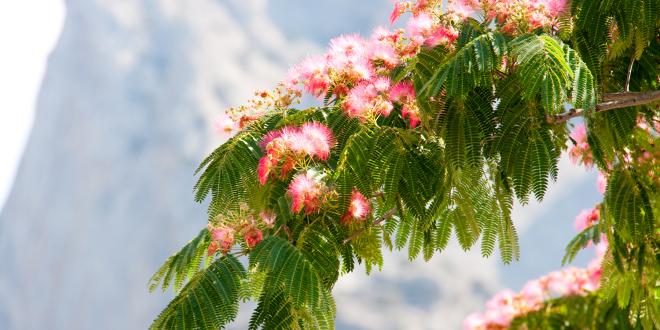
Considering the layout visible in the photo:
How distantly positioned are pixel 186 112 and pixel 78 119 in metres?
2.19

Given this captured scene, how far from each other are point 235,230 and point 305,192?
253mm

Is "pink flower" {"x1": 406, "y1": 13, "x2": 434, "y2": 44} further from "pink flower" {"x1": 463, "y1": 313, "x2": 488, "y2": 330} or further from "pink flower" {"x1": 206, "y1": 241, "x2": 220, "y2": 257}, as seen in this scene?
"pink flower" {"x1": 463, "y1": 313, "x2": 488, "y2": 330}

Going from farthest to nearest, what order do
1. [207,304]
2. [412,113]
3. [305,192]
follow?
[412,113] < [305,192] < [207,304]

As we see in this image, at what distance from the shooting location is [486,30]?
2.94 metres

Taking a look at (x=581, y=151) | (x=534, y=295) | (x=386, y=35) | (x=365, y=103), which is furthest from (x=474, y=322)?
(x=365, y=103)

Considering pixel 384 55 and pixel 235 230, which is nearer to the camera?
pixel 235 230

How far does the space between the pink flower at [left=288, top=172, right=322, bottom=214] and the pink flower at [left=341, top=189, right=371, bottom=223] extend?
122mm

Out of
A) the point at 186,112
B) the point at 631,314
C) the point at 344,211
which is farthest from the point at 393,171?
the point at 186,112

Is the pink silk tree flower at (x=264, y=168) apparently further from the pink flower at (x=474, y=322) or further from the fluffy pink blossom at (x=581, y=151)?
the pink flower at (x=474, y=322)

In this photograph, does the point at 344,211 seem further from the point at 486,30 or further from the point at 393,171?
the point at 486,30

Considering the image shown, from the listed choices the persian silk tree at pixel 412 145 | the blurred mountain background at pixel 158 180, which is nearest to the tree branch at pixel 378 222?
the persian silk tree at pixel 412 145

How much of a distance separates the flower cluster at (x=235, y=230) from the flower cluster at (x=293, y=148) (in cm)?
13

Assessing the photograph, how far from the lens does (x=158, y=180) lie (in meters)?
13.5

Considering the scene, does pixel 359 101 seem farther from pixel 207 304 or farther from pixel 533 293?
pixel 533 293
